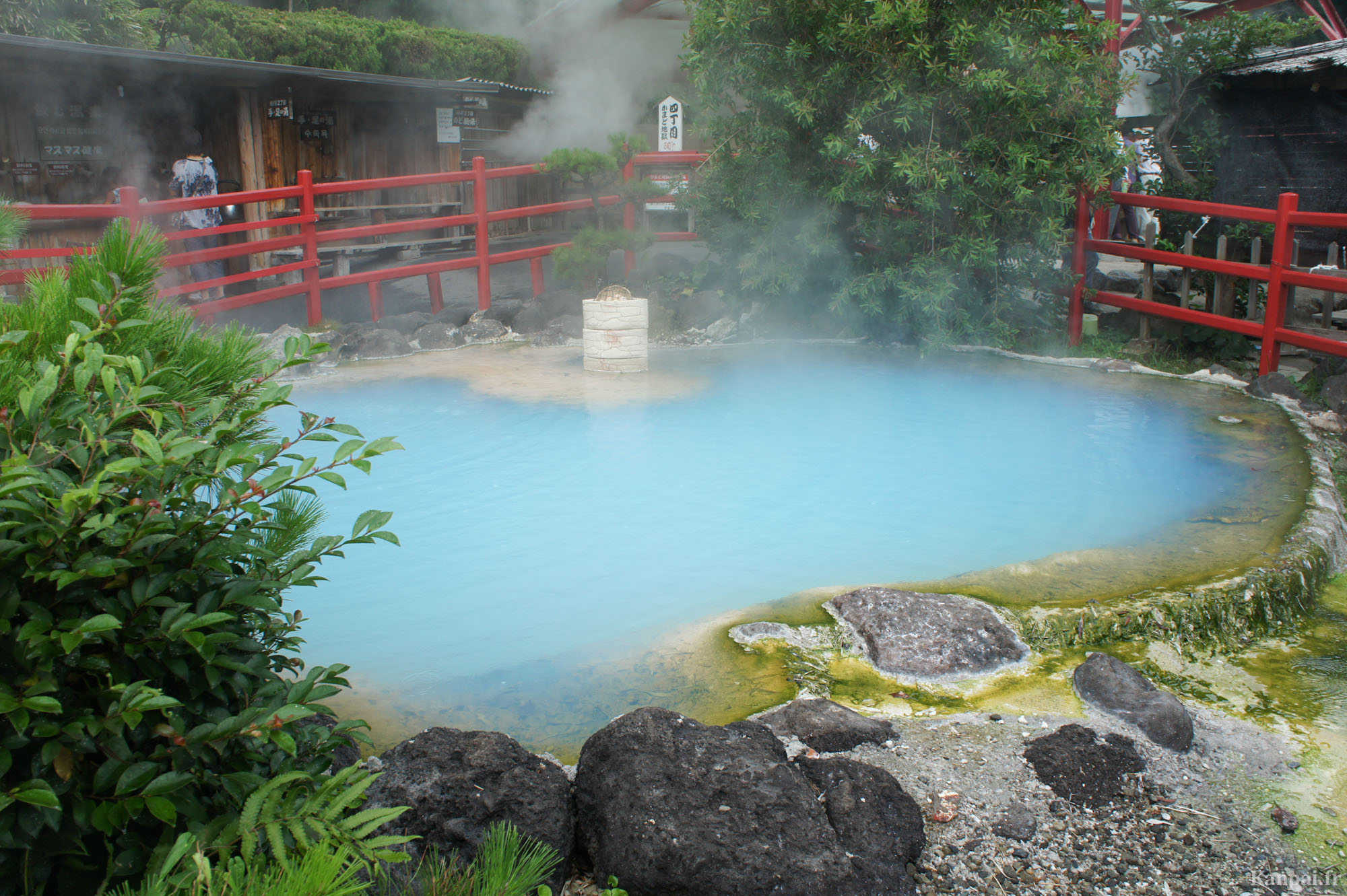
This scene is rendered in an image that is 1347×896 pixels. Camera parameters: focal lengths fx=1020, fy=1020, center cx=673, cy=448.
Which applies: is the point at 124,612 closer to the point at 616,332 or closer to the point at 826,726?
the point at 826,726

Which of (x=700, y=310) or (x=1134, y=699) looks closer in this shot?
(x=1134, y=699)

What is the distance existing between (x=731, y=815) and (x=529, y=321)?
8738mm

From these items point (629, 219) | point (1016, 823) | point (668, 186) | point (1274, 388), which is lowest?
point (1016, 823)

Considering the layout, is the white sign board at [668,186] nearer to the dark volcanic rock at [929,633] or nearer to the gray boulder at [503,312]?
the gray boulder at [503,312]

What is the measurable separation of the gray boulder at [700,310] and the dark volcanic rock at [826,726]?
26.1 feet

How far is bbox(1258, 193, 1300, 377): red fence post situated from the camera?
7574 millimetres

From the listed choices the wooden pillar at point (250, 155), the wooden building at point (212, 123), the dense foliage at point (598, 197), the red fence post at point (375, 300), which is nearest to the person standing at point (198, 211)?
the wooden building at point (212, 123)

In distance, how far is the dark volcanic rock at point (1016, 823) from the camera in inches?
116

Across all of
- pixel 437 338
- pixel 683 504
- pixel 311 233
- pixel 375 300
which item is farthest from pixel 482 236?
pixel 683 504

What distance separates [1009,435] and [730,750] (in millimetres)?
4877

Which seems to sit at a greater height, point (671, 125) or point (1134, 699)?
point (671, 125)

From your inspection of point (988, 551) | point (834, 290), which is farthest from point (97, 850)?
point (834, 290)

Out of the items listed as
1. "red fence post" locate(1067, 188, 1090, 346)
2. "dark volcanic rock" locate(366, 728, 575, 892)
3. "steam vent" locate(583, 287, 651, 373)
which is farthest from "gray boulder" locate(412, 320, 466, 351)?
"dark volcanic rock" locate(366, 728, 575, 892)

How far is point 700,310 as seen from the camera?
37.5ft
